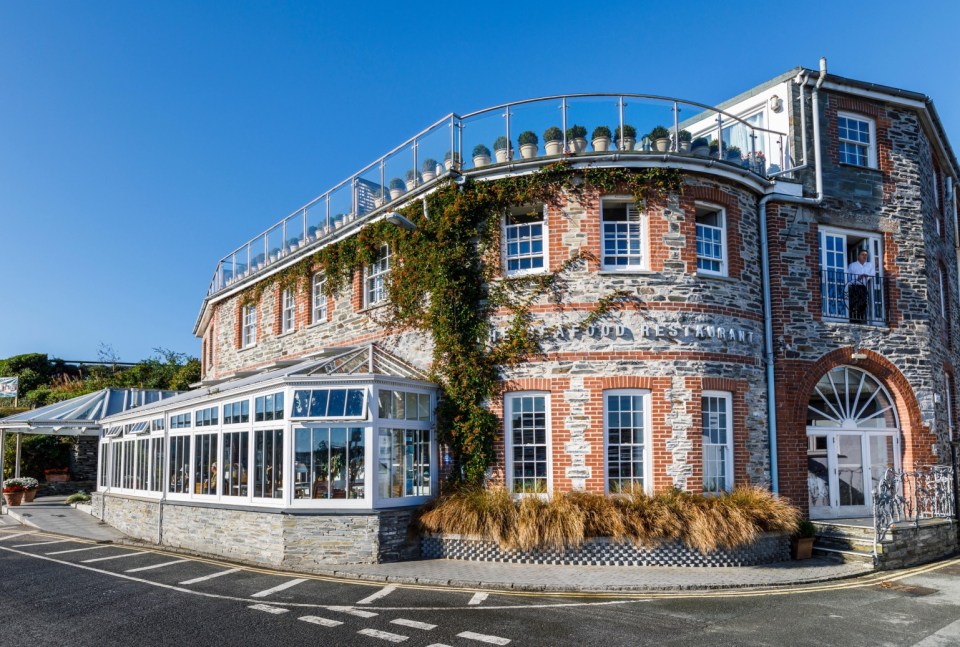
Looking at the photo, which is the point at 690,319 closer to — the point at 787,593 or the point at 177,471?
the point at 787,593

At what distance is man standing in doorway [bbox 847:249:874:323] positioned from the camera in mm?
16219

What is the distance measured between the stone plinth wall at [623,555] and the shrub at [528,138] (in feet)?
25.0

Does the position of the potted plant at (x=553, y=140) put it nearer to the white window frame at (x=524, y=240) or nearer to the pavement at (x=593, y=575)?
the white window frame at (x=524, y=240)

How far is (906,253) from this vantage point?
1692 centimetres

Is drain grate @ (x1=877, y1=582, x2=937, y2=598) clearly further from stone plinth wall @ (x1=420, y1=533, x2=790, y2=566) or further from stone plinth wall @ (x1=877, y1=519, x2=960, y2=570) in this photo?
stone plinth wall @ (x1=420, y1=533, x2=790, y2=566)

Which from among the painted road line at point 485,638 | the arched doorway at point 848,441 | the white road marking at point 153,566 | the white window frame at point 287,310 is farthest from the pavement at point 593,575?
the white window frame at point 287,310

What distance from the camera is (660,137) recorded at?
48.5 ft

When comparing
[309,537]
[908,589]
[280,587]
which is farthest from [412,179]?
[908,589]

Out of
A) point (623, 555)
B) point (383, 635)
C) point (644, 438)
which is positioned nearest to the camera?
point (383, 635)

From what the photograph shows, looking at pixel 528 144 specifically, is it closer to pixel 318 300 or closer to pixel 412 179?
pixel 412 179

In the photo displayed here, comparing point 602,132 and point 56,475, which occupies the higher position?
point 602,132

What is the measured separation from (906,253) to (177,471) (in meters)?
17.3

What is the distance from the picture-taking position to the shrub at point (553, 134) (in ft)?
48.7

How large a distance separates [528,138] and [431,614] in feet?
30.7
